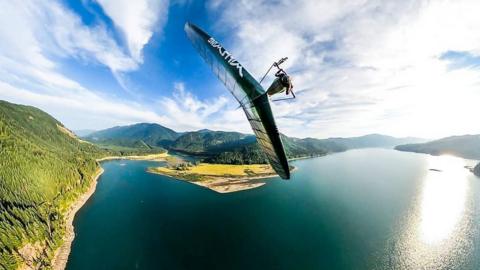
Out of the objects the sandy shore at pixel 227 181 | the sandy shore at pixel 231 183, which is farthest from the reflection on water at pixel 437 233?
the sandy shore at pixel 227 181

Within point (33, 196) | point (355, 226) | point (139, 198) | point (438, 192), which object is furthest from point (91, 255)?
point (438, 192)

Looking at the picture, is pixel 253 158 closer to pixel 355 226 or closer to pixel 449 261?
pixel 355 226

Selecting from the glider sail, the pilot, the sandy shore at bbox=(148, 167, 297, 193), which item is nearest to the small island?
the sandy shore at bbox=(148, 167, 297, 193)

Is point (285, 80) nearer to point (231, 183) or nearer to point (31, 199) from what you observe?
point (31, 199)

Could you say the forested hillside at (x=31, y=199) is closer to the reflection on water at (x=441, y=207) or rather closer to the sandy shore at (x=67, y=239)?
the sandy shore at (x=67, y=239)

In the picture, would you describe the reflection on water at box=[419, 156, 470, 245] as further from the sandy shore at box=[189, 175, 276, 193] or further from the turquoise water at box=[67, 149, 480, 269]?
the sandy shore at box=[189, 175, 276, 193]

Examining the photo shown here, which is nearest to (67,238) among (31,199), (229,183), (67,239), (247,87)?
(67,239)
